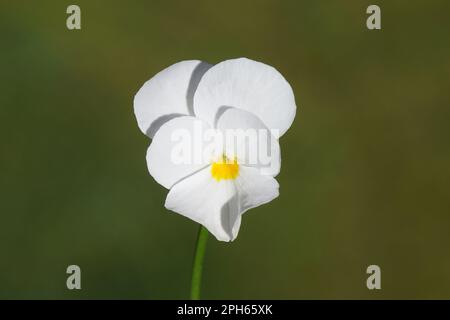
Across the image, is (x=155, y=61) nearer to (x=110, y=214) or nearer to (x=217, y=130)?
(x=110, y=214)

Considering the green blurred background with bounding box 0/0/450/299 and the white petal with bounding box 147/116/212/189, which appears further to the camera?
the green blurred background with bounding box 0/0/450/299

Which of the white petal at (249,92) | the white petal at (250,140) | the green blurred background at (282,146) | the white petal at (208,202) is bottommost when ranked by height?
the white petal at (208,202)

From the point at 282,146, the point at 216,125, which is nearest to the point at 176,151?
the point at 216,125

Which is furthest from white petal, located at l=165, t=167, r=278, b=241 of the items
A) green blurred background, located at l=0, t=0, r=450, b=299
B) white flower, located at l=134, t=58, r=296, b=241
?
green blurred background, located at l=0, t=0, r=450, b=299

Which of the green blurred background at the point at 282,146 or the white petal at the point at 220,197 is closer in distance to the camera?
the white petal at the point at 220,197

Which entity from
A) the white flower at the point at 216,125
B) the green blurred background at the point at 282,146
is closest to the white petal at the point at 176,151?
the white flower at the point at 216,125

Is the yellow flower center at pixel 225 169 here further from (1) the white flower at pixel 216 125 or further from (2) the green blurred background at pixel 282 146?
(2) the green blurred background at pixel 282 146

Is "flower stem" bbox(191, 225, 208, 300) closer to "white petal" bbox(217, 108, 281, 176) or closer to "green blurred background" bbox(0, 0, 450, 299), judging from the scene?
"white petal" bbox(217, 108, 281, 176)

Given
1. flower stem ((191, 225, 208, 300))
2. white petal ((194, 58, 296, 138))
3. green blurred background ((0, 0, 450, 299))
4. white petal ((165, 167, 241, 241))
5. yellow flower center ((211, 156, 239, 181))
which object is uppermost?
green blurred background ((0, 0, 450, 299))

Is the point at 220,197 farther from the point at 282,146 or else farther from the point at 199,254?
the point at 282,146
